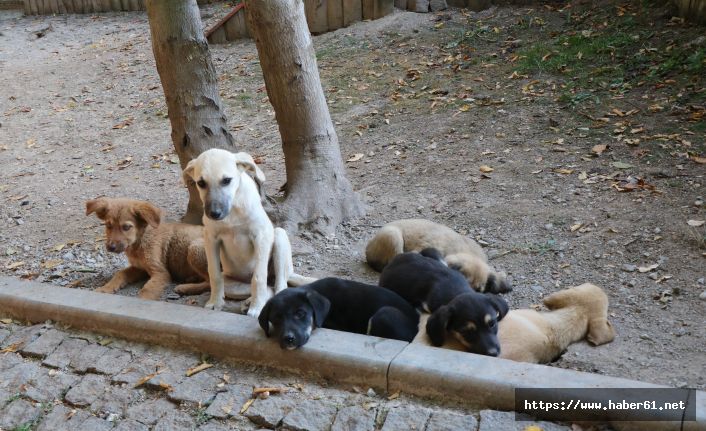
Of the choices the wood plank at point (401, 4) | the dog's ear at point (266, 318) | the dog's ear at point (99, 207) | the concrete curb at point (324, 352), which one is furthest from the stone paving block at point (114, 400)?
the wood plank at point (401, 4)

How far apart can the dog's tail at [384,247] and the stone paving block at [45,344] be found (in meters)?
2.69

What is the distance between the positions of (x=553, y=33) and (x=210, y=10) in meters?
8.49

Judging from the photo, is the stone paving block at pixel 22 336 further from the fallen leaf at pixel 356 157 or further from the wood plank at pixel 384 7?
the wood plank at pixel 384 7

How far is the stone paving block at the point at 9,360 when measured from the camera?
499cm

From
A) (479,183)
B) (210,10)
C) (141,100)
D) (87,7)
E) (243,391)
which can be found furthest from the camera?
(87,7)

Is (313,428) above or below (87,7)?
below

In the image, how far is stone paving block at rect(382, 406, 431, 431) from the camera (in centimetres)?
388

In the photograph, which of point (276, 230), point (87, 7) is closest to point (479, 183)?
point (276, 230)

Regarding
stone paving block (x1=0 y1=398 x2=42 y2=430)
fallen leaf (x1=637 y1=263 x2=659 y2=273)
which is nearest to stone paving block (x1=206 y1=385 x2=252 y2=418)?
stone paving block (x1=0 y1=398 x2=42 y2=430)

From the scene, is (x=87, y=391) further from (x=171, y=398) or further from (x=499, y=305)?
(x=499, y=305)

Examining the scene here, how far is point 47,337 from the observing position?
5266 mm

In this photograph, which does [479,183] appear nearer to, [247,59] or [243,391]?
[243,391]

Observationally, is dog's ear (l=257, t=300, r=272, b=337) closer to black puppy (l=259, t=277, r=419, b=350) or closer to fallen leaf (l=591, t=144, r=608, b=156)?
black puppy (l=259, t=277, r=419, b=350)

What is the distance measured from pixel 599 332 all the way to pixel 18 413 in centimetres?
399
